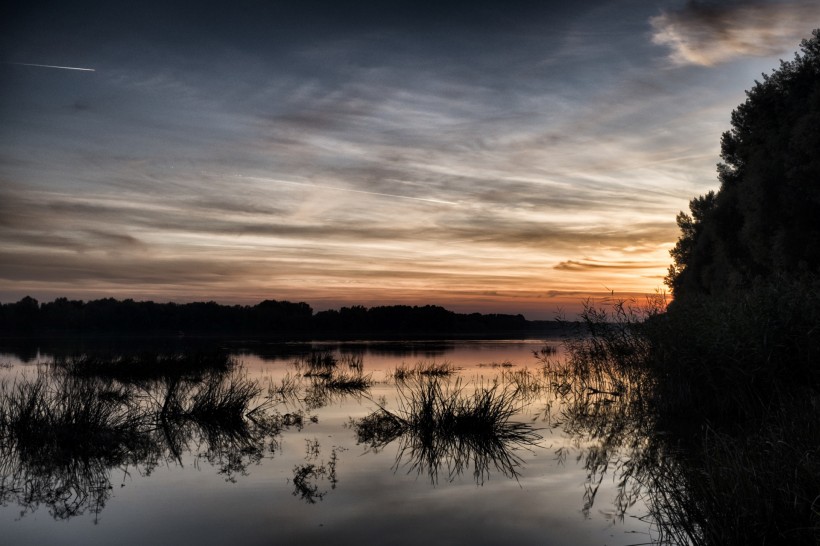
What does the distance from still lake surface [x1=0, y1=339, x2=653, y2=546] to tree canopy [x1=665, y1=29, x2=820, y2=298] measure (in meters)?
17.4

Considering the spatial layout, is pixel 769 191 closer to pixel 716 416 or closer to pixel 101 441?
pixel 716 416

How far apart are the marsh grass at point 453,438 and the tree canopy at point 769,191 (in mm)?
15008

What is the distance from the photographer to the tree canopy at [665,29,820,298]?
29688 millimetres

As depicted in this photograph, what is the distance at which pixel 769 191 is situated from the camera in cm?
3123

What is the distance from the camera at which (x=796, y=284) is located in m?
16.3

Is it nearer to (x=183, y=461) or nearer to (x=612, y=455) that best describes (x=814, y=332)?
(x=612, y=455)

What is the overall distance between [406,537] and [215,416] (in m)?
9.80

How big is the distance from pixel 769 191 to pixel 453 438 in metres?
23.9

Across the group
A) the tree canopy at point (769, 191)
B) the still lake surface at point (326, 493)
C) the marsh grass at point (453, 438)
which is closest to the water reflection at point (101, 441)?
the still lake surface at point (326, 493)

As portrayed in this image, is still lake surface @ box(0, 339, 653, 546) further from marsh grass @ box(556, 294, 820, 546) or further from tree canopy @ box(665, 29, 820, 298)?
tree canopy @ box(665, 29, 820, 298)

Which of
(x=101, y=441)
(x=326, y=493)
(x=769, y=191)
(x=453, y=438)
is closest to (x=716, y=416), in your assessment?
(x=453, y=438)

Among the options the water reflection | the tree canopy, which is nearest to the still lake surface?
the water reflection

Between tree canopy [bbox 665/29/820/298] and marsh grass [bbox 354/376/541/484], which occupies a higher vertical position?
tree canopy [bbox 665/29/820/298]

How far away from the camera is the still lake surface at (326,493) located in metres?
8.19
